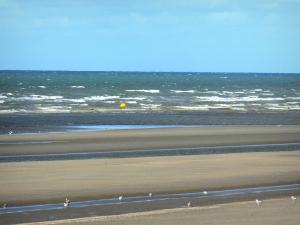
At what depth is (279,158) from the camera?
821 inches

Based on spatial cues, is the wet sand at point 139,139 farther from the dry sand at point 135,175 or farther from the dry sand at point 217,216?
the dry sand at point 217,216

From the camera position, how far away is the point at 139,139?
26.1 metres

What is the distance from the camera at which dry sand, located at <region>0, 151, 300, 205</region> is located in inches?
585

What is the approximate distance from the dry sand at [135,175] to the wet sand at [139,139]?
3477mm

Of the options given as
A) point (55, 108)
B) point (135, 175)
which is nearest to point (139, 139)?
point (135, 175)

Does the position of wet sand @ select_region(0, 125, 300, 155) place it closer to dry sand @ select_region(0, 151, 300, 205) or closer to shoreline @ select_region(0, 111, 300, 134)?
shoreline @ select_region(0, 111, 300, 134)

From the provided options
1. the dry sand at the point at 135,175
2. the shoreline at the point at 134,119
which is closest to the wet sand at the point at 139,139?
the shoreline at the point at 134,119

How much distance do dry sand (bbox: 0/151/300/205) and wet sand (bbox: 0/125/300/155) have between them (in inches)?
137

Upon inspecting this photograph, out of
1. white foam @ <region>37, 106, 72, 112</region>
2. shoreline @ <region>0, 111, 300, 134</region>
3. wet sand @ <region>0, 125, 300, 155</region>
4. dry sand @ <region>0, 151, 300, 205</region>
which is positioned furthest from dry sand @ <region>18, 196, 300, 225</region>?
white foam @ <region>37, 106, 72, 112</region>

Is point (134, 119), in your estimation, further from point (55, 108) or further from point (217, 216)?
point (217, 216)

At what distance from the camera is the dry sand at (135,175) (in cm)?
1486

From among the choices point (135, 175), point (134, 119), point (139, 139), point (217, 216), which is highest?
point (217, 216)

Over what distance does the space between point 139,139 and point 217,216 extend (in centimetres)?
1417

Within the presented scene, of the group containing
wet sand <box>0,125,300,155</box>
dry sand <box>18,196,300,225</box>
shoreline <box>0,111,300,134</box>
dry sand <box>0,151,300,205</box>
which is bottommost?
shoreline <box>0,111,300,134</box>
